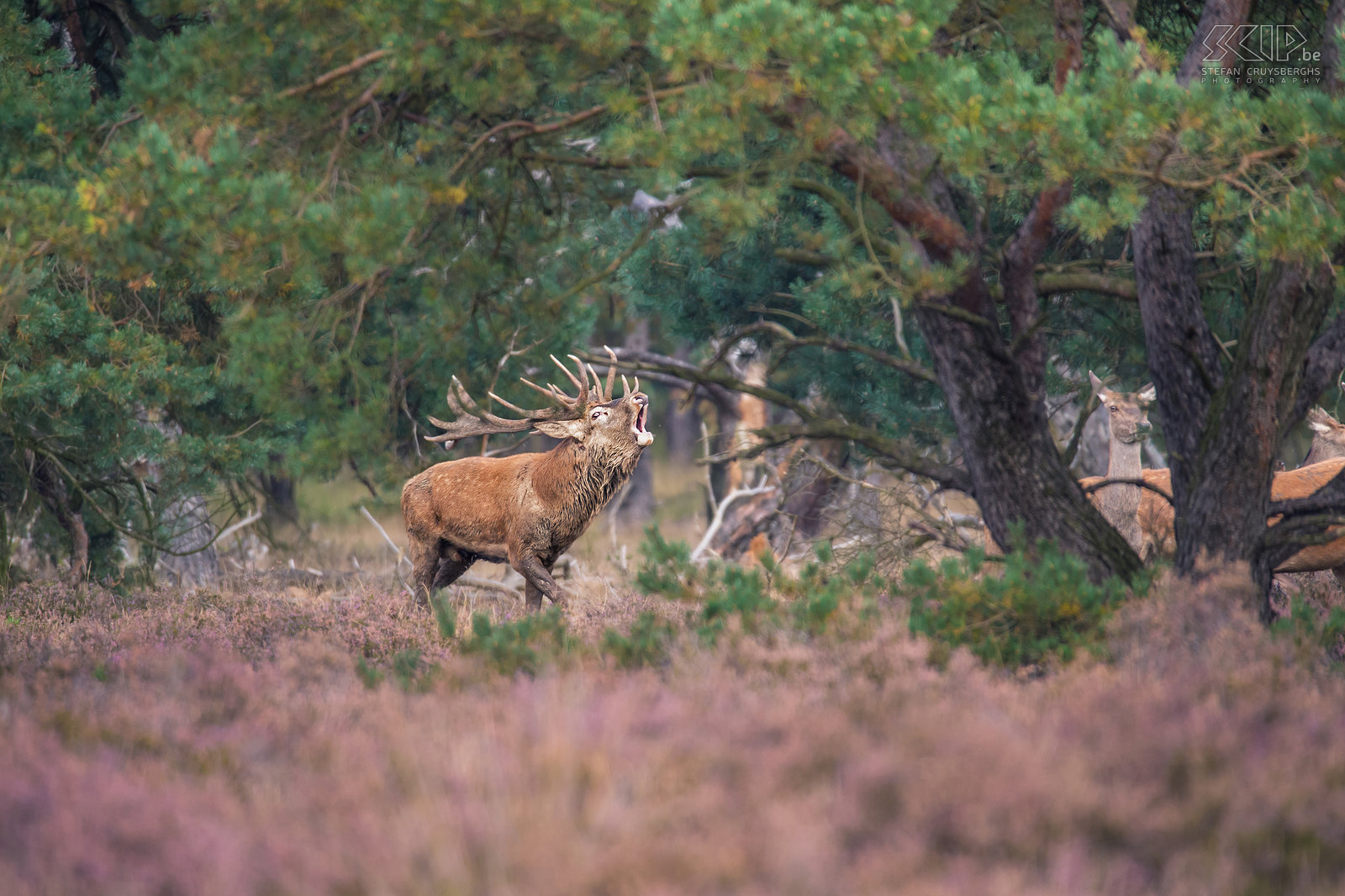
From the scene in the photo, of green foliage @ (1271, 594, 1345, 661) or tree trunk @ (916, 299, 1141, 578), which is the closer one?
green foliage @ (1271, 594, 1345, 661)

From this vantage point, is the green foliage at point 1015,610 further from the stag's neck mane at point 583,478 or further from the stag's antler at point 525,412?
the stag's antler at point 525,412

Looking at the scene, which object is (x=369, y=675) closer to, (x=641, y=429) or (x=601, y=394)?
(x=641, y=429)

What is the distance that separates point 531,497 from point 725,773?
5.01 meters

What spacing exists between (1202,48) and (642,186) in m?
3.43

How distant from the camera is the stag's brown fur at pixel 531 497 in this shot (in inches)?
328

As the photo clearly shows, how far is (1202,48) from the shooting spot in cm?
707

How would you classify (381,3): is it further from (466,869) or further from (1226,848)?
(1226,848)

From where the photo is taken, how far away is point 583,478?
8336mm

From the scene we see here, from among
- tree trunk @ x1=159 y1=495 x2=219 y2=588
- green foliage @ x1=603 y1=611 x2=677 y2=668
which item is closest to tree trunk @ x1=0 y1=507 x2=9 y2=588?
tree trunk @ x1=159 y1=495 x2=219 y2=588

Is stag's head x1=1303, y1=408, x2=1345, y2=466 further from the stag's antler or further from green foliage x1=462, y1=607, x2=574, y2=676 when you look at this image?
green foliage x1=462, y1=607, x2=574, y2=676

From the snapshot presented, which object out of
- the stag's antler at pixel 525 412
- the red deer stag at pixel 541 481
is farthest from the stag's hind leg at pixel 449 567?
the stag's antler at pixel 525 412

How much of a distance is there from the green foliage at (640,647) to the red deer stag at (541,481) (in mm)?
2134

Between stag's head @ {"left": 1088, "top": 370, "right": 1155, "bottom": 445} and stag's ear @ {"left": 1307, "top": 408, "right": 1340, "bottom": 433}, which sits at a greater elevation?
stag's head @ {"left": 1088, "top": 370, "right": 1155, "bottom": 445}

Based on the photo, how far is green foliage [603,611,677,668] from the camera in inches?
227
